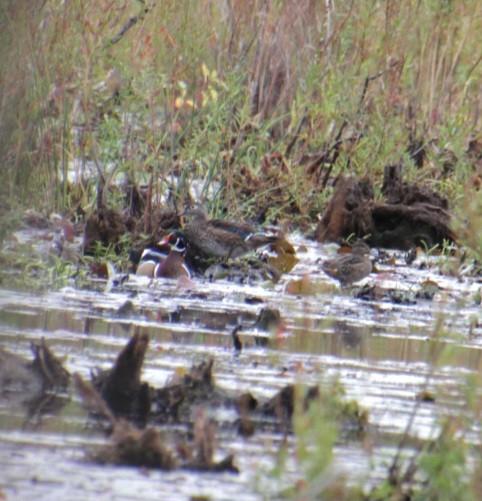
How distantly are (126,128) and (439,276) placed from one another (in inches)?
86.5

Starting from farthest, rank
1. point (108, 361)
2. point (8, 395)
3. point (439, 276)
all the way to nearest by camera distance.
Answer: point (439, 276), point (108, 361), point (8, 395)

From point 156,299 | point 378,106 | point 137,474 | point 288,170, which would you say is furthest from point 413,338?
point 378,106

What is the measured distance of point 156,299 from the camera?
7.09m

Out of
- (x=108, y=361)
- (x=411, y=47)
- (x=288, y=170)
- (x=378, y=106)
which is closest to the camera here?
(x=108, y=361)

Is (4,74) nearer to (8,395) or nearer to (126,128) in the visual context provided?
(8,395)

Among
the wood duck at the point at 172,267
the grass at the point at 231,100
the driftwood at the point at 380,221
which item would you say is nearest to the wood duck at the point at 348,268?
the wood duck at the point at 172,267

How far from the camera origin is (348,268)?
8195 millimetres

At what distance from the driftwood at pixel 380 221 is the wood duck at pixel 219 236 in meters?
1.34

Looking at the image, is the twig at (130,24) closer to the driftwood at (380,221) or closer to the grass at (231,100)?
the grass at (231,100)

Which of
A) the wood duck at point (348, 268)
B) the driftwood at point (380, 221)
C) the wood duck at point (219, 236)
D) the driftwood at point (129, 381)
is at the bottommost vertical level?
the driftwood at point (129, 381)

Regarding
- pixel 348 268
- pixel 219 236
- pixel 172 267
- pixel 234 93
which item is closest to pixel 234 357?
pixel 172 267

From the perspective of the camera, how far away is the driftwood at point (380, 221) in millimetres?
10336

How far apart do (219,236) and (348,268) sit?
2.81 feet

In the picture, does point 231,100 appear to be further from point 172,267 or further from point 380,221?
point 172,267
